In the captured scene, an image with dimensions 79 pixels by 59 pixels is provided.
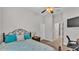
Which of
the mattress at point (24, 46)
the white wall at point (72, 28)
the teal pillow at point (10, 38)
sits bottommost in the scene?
the mattress at point (24, 46)

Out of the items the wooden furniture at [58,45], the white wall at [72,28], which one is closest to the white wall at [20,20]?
the wooden furniture at [58,45]

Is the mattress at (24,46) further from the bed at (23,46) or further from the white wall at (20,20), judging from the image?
the white wall at (20,20)

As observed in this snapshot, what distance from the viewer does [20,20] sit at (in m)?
1.47

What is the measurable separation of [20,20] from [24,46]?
33 cm

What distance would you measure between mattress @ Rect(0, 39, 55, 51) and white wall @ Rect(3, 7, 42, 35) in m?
0.16

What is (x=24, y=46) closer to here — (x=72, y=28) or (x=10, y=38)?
(x=10, y=38)

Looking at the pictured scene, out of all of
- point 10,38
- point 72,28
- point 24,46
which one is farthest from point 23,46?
point 72,28

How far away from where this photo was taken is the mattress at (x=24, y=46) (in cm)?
142

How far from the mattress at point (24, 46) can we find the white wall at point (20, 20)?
156mm

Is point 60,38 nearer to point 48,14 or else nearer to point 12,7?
point 48,14
